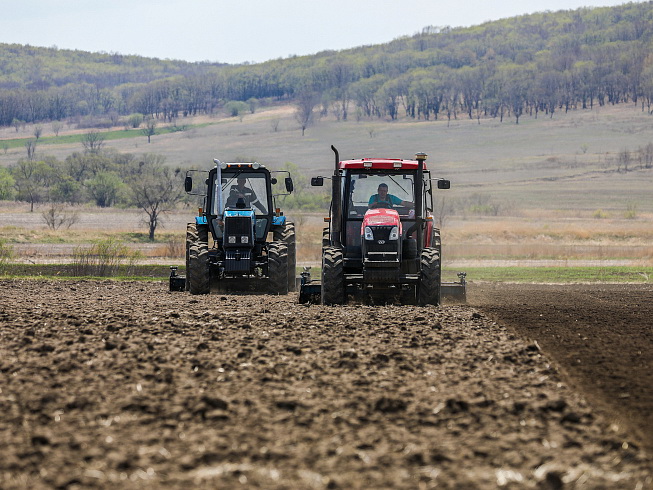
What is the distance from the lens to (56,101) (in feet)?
615

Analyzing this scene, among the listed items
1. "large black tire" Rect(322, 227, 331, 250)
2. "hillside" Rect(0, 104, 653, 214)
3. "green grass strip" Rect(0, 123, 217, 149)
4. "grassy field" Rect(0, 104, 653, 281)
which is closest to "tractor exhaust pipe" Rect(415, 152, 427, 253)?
"large black tire" Rect(322, 227, 331, 250)

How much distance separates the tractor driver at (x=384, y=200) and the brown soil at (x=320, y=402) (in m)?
3.23

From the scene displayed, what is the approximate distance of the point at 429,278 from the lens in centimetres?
1438

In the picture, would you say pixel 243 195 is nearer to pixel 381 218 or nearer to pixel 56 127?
pixel 381 218

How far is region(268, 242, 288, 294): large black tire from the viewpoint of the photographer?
1788cm

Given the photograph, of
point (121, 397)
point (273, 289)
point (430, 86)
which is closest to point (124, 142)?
point (430, 86)

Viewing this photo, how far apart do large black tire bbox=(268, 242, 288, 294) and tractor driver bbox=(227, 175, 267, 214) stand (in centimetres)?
141

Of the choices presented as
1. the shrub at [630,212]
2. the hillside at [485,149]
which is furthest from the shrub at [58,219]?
the shrub at [630,212]

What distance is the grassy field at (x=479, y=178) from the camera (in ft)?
142

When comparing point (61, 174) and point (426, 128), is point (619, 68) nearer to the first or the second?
point (426, 128)

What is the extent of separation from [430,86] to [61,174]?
103209 mm

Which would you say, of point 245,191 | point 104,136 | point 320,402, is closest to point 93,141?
point 104,136

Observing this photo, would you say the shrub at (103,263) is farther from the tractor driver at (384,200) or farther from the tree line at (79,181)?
the tree line at (79,181)

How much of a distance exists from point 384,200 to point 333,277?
65.8 inches
